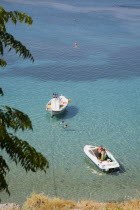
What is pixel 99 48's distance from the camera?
46.9 metres

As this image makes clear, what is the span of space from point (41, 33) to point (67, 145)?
33050 millimetres

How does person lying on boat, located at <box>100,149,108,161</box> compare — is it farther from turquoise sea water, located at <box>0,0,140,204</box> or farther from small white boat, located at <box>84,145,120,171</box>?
turquoise sea water, located at <box>0,0,140,204</box>

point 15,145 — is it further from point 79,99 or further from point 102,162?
point 79,99

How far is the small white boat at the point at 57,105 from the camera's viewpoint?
2716 centimetres

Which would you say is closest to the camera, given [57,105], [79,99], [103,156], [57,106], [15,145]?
[15,145]

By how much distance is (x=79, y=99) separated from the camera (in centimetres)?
3111

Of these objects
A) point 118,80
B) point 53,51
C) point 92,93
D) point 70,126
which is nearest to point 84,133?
point 70,126

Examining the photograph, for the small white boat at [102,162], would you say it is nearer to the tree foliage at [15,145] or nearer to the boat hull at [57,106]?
the boat hull at [57,106]

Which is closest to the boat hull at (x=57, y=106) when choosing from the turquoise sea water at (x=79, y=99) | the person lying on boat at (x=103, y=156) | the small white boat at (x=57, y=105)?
the small white boat at (x=57, y=105)

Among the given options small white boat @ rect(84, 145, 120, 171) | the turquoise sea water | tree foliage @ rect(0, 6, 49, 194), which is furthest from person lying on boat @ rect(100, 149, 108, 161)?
tree foliage @ rect(0, 6, 49, 194)

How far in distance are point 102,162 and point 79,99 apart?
1163 centimetres

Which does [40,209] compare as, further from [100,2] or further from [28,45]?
[100,2]

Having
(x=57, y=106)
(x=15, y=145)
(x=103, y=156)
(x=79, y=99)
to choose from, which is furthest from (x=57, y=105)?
(x=15, y=145)

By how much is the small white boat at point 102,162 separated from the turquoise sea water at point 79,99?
1.34ft
